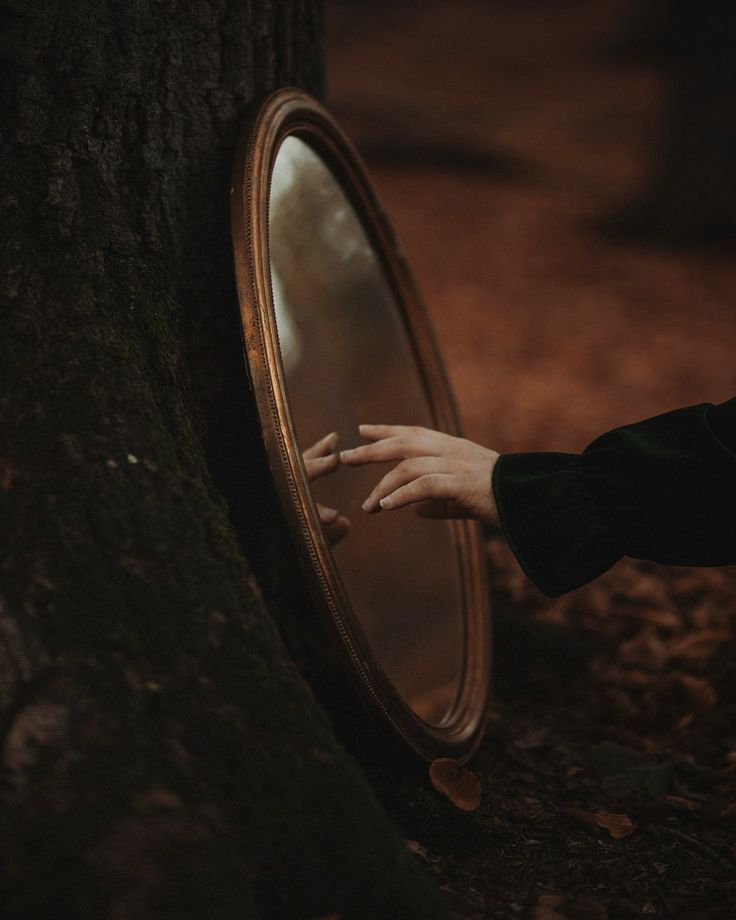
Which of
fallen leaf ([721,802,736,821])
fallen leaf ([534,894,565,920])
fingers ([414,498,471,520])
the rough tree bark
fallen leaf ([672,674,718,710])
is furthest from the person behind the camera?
fallen leaf ([672,674,718,710])

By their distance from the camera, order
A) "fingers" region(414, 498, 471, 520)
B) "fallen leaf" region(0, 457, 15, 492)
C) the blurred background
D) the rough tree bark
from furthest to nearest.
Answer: the blurred background → "fingers" region(414, 498, 471, 520) → "fallen leaf" region(0, 457, 15, 492) → the rough tree bark

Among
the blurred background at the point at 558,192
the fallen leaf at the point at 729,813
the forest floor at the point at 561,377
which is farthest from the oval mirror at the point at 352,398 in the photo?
the blurred background at the point at 558,192

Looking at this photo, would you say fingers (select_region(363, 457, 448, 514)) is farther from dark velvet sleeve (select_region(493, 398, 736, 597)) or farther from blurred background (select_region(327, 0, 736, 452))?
blurred background (select_region(327, 0, 736, 452))

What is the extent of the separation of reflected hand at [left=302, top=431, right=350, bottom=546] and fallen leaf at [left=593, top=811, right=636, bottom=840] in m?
0.81

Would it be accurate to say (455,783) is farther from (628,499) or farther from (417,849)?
(628,499)

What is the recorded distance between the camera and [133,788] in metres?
1.07

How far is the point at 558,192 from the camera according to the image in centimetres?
1008

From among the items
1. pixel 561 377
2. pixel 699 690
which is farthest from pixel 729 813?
pixel 561 377

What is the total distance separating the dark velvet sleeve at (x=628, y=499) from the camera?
4.86ft

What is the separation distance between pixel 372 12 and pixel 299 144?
1427 centimetres

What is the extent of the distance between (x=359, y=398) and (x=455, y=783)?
3.07ft

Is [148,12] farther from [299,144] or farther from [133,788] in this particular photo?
[133,788]

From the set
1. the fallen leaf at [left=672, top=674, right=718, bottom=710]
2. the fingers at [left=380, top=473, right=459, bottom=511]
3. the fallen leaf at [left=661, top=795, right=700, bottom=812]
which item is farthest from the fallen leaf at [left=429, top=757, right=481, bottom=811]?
the fallen leaf at [left=672, top=674, right=718, bottom=710]

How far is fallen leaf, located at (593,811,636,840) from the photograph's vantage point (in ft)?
5.70
